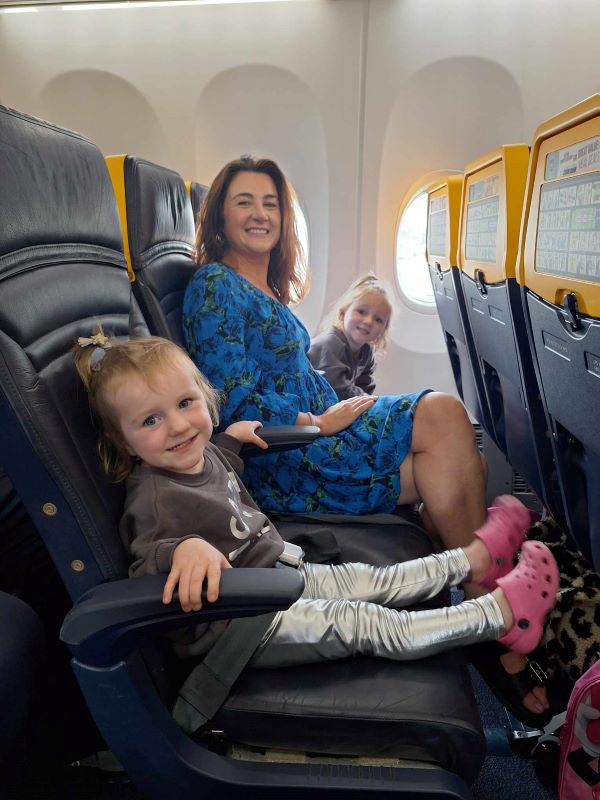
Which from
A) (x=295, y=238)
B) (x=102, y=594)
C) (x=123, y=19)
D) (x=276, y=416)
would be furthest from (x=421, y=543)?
(x=123, y=19)

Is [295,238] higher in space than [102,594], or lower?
higher

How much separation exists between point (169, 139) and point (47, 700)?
127 inches

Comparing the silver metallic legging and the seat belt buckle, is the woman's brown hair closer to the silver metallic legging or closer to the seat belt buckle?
the seat belt buckle

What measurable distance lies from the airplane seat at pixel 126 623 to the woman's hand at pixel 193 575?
22mm

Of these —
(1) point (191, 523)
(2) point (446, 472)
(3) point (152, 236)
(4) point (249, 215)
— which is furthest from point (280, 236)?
(1) point (191, 523)

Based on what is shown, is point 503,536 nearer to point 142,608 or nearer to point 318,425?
point 318,425

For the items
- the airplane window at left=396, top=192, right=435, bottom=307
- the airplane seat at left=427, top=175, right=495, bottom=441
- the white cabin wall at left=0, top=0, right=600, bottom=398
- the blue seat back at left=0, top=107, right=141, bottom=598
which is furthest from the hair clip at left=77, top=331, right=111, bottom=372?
the airplane window at left=396, top=192, right=435, bottom=307

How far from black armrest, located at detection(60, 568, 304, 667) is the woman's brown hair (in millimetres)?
1356

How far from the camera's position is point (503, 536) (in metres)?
1.67

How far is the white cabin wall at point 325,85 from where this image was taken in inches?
140

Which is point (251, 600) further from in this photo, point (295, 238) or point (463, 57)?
point (463, 57)

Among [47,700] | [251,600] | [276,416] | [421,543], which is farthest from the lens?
[276,416]

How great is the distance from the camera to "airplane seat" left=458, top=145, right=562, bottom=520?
163cm

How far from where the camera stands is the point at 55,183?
1187mm
